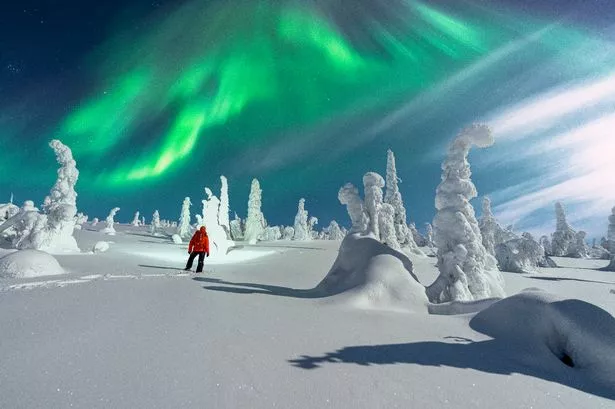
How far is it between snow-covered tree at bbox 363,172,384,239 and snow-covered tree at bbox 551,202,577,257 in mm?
50974

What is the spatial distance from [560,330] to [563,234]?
222ft

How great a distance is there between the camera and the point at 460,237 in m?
12.0

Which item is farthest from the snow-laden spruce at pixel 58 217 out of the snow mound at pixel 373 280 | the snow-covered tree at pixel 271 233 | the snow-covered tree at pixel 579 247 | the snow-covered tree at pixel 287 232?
the snow-covered tree at pixel 579 247

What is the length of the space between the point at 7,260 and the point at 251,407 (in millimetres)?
10559

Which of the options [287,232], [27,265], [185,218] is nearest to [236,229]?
[185,218]

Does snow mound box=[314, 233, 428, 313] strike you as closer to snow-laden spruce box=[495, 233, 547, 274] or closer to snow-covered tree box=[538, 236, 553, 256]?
snow-laden spruce box=[495, 233, 547, 274]

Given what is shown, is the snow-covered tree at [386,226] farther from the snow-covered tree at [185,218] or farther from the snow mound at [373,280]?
the snow-covered tree at [185,218]

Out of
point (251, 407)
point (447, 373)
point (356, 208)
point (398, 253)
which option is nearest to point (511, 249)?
point (356, 208)

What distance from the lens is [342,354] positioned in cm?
450

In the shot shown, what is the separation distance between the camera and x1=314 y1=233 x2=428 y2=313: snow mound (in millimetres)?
8492

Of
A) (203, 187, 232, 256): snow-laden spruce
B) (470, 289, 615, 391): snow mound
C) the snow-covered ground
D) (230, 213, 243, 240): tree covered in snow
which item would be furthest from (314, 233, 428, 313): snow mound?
(230, 213, 243, 240): tree covered in snow

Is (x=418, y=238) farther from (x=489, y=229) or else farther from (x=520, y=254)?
(x=520, y=254)

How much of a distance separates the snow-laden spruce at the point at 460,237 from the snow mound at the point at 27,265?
12827 mm

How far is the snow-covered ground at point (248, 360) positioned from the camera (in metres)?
3.13
